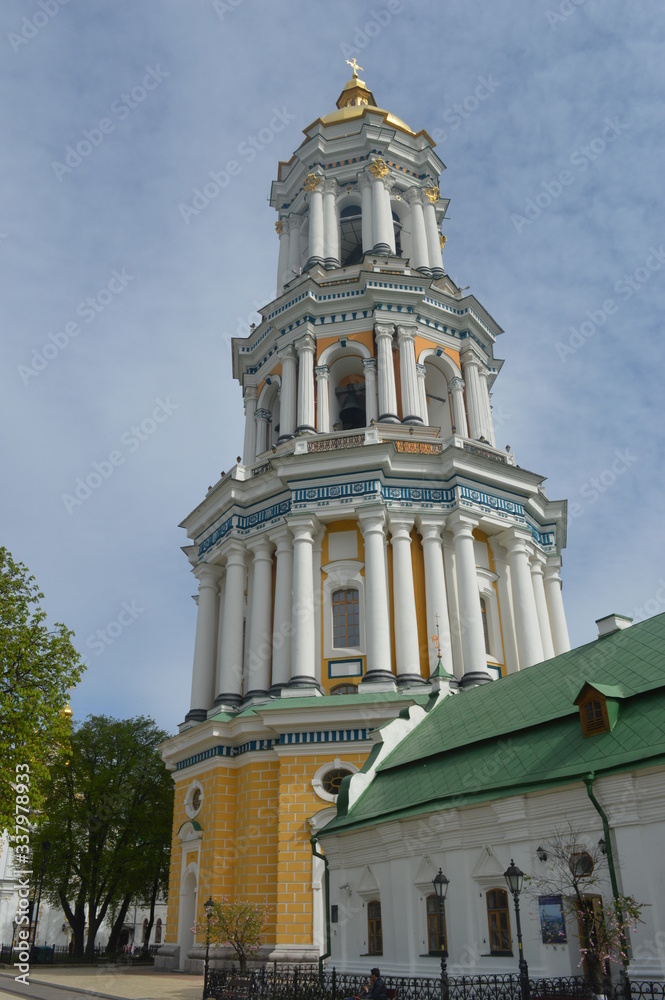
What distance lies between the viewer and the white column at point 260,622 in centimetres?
2711

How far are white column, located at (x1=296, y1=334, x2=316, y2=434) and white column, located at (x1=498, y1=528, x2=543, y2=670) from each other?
26.1 ft

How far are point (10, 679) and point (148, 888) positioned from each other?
26014 mm

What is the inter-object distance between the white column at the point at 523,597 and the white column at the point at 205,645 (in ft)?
34.1

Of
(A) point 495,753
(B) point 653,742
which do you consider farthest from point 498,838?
(B) point 653,742

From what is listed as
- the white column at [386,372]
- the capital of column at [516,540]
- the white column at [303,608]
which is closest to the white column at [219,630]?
the white column at [303,608]

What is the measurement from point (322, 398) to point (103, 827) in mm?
22758

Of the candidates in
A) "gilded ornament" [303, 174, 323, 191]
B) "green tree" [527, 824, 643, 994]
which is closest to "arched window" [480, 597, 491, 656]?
"green tree" [527, 824, 643, 994]

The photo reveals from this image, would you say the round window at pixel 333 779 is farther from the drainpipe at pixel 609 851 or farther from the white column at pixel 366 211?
the white column at pixel 366 211

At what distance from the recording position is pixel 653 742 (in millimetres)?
13047

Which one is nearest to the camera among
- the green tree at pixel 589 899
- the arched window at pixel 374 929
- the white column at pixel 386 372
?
the green tree at pixel 589 899

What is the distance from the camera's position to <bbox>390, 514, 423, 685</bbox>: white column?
2548 cm

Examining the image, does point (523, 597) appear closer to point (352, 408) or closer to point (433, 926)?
point (352, 408)

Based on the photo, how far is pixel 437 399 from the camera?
114 feet

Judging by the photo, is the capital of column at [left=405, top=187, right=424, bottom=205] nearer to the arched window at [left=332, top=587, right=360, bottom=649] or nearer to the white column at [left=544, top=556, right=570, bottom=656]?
the white column at [left=544, top=556, right=570, bottom=656]
